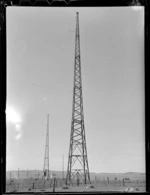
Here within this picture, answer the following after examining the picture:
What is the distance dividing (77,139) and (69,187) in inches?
11.8

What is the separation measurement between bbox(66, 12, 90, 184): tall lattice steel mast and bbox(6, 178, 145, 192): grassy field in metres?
0.05

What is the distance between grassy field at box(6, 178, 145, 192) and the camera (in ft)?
5.79

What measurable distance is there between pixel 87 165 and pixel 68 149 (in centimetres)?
16

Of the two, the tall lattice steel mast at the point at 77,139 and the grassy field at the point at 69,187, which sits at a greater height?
the tall lattice steel mast at the point at 77,139

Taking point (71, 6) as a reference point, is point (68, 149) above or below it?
below

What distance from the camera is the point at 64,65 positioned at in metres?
1.85

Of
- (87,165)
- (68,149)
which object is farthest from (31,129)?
(87,165)

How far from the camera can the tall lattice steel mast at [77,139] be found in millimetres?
1800

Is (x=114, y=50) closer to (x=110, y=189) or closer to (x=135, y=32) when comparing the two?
(x=135, y=32)

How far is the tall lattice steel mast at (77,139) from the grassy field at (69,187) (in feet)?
0.15

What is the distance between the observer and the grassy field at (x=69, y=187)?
1764 millimetres

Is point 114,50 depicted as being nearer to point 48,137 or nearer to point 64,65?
point 64,65

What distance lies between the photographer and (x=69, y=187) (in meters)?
1.79

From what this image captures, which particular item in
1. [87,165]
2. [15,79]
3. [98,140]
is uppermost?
[15,79]
